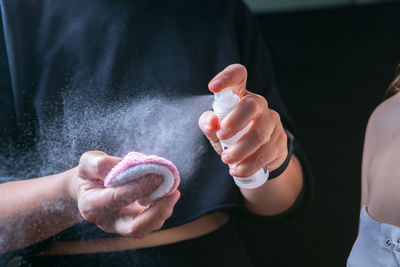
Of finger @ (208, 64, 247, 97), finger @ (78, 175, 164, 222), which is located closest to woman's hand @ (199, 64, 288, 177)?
finger @ (208, 64, 247, 97)

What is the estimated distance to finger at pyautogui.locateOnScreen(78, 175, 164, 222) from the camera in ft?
1.61

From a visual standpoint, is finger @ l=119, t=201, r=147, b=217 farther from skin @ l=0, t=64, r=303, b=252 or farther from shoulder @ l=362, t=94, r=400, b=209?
shoulder @ l=362, t=94, r=400, b=209

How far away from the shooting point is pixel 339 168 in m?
0.99

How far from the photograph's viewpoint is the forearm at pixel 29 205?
1.86ft

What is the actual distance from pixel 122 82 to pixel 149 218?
1.01ft

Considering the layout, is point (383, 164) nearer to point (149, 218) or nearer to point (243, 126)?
point (243, 126)

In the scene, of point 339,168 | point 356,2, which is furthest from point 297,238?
point 356,2

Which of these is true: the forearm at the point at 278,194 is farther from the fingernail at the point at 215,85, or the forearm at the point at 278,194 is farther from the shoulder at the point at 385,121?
the fingernail at the point at 215,85

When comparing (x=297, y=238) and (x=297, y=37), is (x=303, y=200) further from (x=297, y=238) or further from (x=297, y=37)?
(x=297, y=37)

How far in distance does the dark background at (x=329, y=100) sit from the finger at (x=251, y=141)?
0.23 metres

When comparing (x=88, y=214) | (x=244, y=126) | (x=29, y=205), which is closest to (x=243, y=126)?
(x=244, y=126)

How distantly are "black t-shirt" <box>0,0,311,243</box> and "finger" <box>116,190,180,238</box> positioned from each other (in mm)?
99

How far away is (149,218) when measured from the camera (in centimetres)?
54

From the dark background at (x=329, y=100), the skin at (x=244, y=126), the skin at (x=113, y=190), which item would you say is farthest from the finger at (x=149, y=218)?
the dark background at (x=329, y=100)
